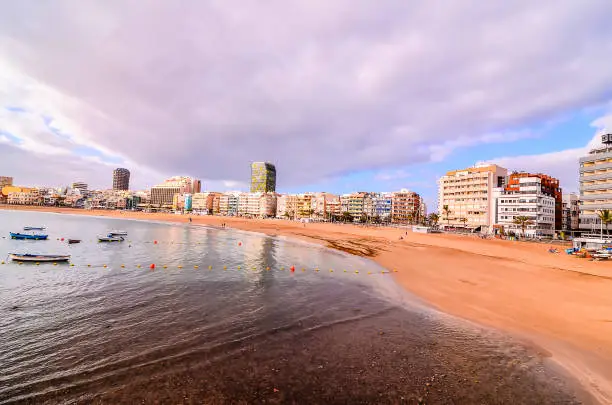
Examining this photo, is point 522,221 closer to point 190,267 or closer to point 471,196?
point 471,196

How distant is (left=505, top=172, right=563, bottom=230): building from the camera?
97.2 metres

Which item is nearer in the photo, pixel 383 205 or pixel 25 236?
pixel 25 236

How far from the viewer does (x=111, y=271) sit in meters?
26.6

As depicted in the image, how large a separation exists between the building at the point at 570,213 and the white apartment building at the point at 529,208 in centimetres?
2274

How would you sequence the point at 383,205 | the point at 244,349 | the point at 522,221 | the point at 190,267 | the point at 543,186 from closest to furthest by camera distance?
the point at 244,349 → the point at 190,267 → the point at 522,221 → the point at 543,186 → the point at 383,205

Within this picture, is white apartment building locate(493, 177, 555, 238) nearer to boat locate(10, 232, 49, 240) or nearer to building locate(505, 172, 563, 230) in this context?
building locate(505, 172, 563, 230)

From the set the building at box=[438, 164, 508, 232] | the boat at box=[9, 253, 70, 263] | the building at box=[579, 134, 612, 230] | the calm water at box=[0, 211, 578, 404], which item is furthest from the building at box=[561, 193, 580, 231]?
the boat at box=[9, 253, 70, 263]

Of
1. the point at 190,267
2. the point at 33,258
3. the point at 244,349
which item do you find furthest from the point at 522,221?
the point at 33,258

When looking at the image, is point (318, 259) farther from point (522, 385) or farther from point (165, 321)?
point (522, 385)

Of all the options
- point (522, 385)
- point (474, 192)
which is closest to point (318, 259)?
point (522, 385)

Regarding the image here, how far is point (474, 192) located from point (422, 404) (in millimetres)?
124151

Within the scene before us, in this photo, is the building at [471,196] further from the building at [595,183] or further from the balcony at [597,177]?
the balcony at [597,177]

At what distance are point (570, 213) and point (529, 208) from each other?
48.9 m

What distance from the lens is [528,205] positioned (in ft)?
312
